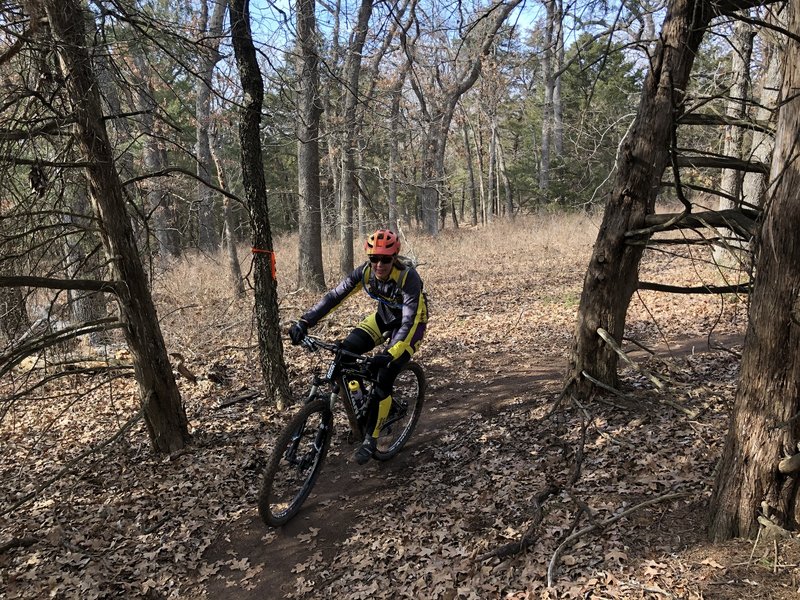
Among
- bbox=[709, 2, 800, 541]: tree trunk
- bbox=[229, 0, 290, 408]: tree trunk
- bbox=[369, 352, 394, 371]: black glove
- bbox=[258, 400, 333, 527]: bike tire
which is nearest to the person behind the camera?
bbox=[709, 2, 800, 541]: tree trunk

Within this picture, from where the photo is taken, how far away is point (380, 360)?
4.81 metres

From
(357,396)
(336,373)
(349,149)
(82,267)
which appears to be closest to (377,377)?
(357,396)

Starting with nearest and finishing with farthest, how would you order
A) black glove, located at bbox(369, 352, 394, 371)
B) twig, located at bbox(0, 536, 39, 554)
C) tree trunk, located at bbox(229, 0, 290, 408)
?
twig, located at bbox(0, 536, 39, 554)
black glove, located at bbox(369, 352, 394, 371)
tree trunk, located at bbox(229, 0, 290, 408)

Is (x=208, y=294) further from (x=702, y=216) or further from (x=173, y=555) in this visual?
(x=702, y=216)

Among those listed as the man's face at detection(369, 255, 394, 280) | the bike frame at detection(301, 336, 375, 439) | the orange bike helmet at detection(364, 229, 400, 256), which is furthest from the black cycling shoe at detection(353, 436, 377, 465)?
the orange bike helmet at detection(364, 229, 400, 256)

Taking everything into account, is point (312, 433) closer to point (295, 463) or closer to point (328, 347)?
→ point (295, 463)

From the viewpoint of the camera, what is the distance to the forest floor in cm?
331

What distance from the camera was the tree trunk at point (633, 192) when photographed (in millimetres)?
4441

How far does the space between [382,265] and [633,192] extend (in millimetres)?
2456

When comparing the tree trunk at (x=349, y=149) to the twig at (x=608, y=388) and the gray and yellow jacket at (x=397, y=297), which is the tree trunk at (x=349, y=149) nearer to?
the gray and yellow jacket at (x=397, y=297)

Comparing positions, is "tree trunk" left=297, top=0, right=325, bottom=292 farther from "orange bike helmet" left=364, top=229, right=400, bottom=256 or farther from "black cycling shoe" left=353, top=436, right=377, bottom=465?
"black cycling shoe" left=353, top=436, right=377, bottom=465

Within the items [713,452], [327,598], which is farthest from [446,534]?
[713,452]

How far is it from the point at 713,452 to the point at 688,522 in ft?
3.35

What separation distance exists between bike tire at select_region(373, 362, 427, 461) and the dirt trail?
0.12 metres
